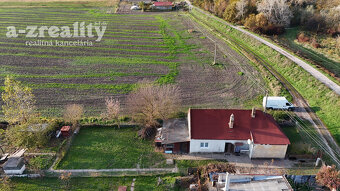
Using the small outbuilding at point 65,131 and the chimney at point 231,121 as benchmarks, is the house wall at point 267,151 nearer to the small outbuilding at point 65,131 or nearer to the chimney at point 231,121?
the chimney at point 231,121

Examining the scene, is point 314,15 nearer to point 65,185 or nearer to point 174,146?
point 174,146

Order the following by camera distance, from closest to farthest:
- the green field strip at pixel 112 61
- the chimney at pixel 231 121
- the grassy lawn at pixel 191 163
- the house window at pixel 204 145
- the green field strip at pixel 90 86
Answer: the grassy lawn at pixel 191 163, the chimney at pixel 231 121, the house window at pixel 204 145, the green field strip at pixel 90 86, the green field strip at pixel 112 61

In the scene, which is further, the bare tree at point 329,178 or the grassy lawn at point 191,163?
the grassy lawn at point 191,163

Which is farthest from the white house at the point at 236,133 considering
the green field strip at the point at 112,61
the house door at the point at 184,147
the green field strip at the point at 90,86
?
the green field strip at the point at 112,61

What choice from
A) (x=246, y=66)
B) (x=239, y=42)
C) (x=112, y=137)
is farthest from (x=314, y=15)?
(x=112, y=137)

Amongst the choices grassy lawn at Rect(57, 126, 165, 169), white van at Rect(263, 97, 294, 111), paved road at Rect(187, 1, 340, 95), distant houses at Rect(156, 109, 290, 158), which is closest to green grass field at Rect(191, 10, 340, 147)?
paved road at Rect(187, 1, 340, 95)

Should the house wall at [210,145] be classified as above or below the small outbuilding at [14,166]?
above
